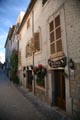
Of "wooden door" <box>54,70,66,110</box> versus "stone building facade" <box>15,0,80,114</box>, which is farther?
"wooden door" <box>54,70,66,110</box>

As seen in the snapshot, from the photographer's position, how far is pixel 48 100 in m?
7.45

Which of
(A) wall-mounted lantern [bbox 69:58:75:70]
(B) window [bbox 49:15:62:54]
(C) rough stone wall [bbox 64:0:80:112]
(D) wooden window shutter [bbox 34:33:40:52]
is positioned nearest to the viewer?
(C) rough stone wall [bbox 64:0:80:112]

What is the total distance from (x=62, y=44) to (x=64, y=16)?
1.21 m

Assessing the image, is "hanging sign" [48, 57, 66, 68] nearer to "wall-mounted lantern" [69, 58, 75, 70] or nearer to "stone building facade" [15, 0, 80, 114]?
"stone building facade" [15, 0, 80, 114]

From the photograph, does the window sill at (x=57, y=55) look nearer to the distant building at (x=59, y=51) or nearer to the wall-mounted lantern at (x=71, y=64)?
the distant building at (x=59, y=51)

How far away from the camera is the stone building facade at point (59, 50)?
5306 millimetres

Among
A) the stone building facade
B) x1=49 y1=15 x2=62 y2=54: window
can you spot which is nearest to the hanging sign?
the stone building facade

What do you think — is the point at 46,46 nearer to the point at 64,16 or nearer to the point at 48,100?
the point at 64,16

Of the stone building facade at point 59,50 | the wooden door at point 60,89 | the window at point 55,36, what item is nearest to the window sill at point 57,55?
the stone building facade at point 59,50

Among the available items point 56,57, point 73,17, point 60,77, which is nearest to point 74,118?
point 60,77

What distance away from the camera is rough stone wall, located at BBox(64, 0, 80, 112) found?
5.12 m

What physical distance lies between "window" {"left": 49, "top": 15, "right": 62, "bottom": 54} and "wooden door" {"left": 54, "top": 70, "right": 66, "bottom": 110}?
44.0 inches

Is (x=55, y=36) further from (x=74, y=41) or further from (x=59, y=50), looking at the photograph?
(x=74, y=41)

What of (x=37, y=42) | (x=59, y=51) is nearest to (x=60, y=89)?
(x=59, y=51)
